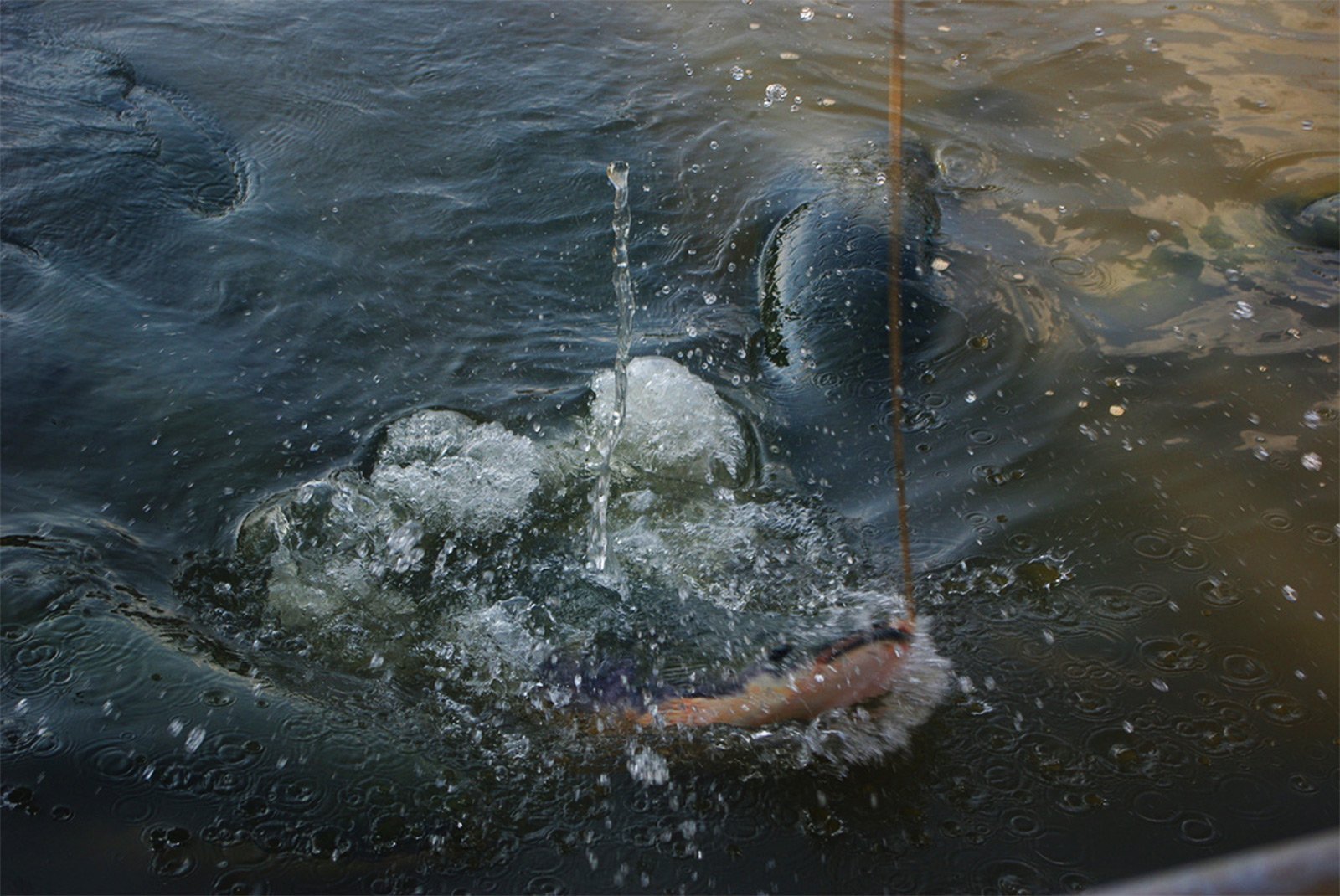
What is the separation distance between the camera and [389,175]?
379cm

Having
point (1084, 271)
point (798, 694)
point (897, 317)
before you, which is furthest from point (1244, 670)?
point (1084, 271)

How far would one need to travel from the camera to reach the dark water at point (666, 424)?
181 centimetres

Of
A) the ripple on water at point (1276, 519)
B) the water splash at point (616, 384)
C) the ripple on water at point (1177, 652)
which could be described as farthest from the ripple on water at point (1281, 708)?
the water splash at point (616, 384)

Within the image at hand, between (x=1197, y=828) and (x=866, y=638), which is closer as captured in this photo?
(x=1197, y=828)

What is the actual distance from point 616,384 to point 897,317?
836mm

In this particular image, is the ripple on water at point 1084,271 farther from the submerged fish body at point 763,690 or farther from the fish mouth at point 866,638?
the submerged fish body at point 763,690

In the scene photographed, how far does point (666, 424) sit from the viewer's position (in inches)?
106

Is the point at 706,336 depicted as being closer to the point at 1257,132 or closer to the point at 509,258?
the point at 509,258

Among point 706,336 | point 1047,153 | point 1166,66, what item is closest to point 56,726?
point 706,336

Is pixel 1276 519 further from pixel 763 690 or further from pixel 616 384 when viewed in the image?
pixel 616 384

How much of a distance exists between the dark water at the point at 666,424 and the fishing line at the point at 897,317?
1.6 inches

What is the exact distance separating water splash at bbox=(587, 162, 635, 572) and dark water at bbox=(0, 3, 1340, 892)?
6 cm

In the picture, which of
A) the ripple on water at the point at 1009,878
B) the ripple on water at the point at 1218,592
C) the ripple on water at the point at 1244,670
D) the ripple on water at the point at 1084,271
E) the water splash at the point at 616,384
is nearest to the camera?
the ripple on water at the point at 1009,878

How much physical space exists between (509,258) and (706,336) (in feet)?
2.50
